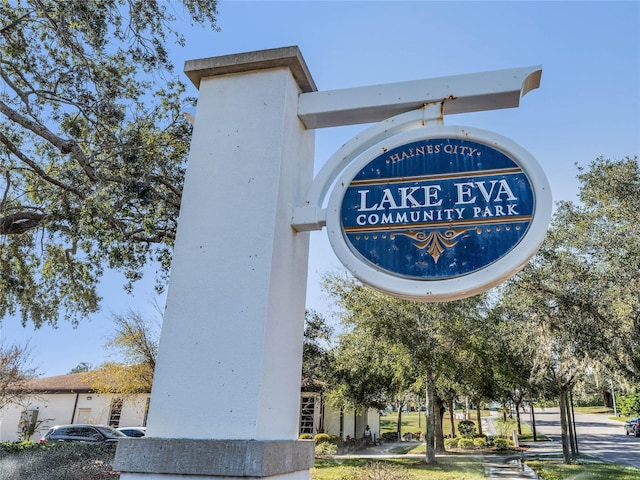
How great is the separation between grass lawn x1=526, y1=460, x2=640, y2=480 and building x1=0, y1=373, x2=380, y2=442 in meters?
12.5

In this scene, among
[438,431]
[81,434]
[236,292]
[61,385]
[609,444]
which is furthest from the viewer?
[61,385]

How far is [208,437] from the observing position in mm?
3098

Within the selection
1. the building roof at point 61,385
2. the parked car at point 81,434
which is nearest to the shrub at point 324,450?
the parked car at point 81,434

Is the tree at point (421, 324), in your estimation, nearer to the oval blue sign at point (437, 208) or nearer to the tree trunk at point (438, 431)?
the tree trunk at point (438, 431)

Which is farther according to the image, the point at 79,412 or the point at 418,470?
the point at 79,412

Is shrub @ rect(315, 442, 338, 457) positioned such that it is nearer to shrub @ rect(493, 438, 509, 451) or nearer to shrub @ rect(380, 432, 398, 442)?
shrub @ rect(493, 438, 509, 451)

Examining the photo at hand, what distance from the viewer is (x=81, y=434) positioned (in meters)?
22.2

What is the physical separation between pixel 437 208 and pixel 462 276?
513 millimetres

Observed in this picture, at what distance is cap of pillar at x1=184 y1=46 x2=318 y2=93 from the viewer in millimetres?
3996

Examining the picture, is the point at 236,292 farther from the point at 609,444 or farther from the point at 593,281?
the point at 609,444

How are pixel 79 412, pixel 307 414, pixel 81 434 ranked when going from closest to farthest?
pixel 81 434, pixel 307 414, pixel 79 412

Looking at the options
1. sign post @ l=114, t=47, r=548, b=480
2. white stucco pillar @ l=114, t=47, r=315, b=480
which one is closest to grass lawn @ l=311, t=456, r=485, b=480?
white stucco pillar @ l=114, t=47, r=315, b=480

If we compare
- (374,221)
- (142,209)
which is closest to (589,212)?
(142,209)

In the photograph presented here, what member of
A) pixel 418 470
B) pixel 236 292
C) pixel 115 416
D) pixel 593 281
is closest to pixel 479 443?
pixel 418 470
